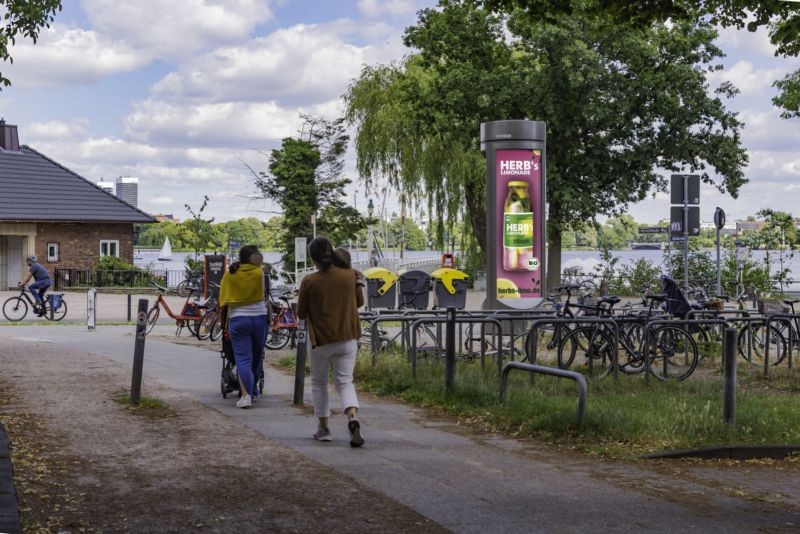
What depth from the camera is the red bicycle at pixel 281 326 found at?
60.9 feet

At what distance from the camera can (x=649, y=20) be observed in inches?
433

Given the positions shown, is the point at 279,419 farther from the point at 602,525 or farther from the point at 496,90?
the point at 496,90

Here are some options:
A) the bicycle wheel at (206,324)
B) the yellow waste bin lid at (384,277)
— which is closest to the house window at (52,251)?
the yellow waste bin lid at (384,277)

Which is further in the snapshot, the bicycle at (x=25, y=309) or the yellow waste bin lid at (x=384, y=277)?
the bicycle at (x=25, y=309)

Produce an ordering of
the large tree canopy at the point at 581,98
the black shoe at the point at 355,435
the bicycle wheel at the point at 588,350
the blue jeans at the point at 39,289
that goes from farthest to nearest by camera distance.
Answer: the large tree canopy at the point at 581,98 → the blue jeans at the point at 39,289 → the bicycle wheel at the point at 588,350 → the black shoe at the point at 355,435

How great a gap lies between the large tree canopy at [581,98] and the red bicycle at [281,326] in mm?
19718

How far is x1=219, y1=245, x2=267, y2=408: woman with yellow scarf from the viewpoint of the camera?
11.1 m

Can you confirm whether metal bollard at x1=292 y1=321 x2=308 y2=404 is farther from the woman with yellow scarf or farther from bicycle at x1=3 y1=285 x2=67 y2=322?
bicycle at x1=3 y1=285 x2=67 y2=322

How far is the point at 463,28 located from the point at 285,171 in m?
16.1

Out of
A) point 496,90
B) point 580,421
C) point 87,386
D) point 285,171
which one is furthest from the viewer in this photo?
point 285,171

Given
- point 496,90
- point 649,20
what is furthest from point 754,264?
point 649,20

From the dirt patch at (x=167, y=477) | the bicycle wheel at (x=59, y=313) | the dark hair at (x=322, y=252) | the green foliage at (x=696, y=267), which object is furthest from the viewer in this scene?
the green foliage at (x=696, y=267)

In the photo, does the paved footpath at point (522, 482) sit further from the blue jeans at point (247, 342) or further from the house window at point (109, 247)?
the house window at point (109, 247)

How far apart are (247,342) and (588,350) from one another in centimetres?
479
